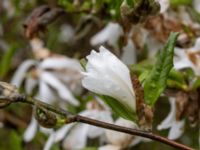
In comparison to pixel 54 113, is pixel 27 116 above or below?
below

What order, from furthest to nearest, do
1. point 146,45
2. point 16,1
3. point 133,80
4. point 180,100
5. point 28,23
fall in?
point 16,1
point 146,45
point 28,23
point 180,100
point 133,80

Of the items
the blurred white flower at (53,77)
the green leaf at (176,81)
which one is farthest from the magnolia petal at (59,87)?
the green leaf at (176,81)

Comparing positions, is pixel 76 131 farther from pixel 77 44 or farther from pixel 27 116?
pixel 77 44

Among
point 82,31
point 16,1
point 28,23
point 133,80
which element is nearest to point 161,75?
point 133,80

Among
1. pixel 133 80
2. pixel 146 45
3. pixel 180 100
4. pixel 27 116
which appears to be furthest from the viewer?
pixel 27 116

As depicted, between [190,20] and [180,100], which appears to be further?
[190,20]

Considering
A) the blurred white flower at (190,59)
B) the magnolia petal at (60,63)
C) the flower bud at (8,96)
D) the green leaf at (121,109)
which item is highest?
the flower bud at (8,96)

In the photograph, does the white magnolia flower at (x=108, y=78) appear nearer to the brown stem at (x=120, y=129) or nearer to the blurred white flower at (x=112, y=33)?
the brown stem at (x=120, y=129)
